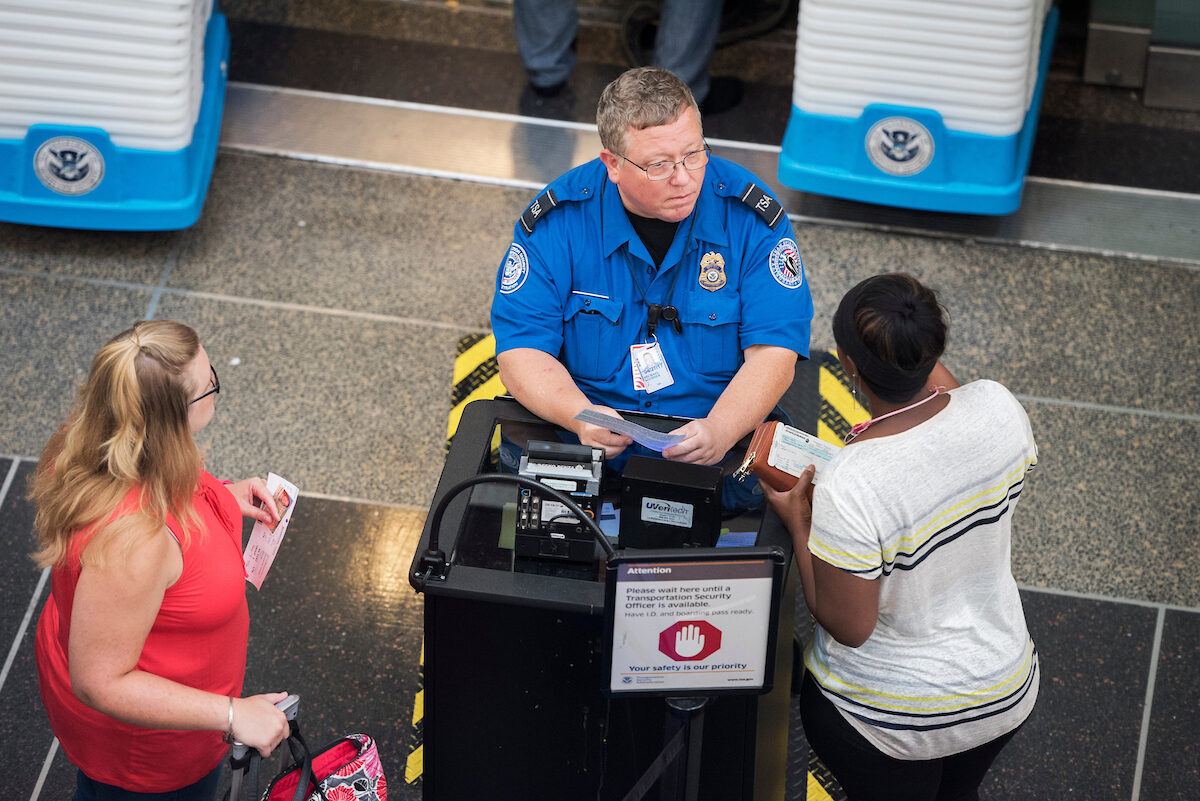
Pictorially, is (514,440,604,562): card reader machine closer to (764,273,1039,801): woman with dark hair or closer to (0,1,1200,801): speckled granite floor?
(764,273,1039,801): woman with dark hair

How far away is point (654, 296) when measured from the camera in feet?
8.53

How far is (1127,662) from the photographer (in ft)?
9.77

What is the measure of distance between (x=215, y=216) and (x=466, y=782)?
2.65m

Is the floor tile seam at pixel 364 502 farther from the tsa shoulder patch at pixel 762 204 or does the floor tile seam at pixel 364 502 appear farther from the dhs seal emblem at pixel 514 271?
the tsa shoulder patch at pixel 762 204

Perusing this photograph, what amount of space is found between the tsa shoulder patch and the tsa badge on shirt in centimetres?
5

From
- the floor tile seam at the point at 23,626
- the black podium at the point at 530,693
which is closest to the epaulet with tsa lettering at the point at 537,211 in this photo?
the black podium at the point at 530,693

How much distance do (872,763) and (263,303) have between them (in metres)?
2.58

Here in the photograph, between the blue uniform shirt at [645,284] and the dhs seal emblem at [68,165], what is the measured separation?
1856mm

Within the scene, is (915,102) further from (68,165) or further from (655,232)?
(68,165)

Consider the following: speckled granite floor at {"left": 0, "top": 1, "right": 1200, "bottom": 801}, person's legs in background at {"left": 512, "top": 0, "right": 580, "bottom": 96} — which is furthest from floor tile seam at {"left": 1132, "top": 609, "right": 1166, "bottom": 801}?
person's legs in background at {"left": 512, "top": 0, "right": 580, "bottom": 96}

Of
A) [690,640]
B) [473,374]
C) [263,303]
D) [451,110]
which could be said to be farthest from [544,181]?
[690,640]

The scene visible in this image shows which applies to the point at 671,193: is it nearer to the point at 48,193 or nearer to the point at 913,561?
the point at 913,561

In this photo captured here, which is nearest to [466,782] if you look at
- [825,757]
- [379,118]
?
[825,757]

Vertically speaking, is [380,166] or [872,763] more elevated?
[380,166]
